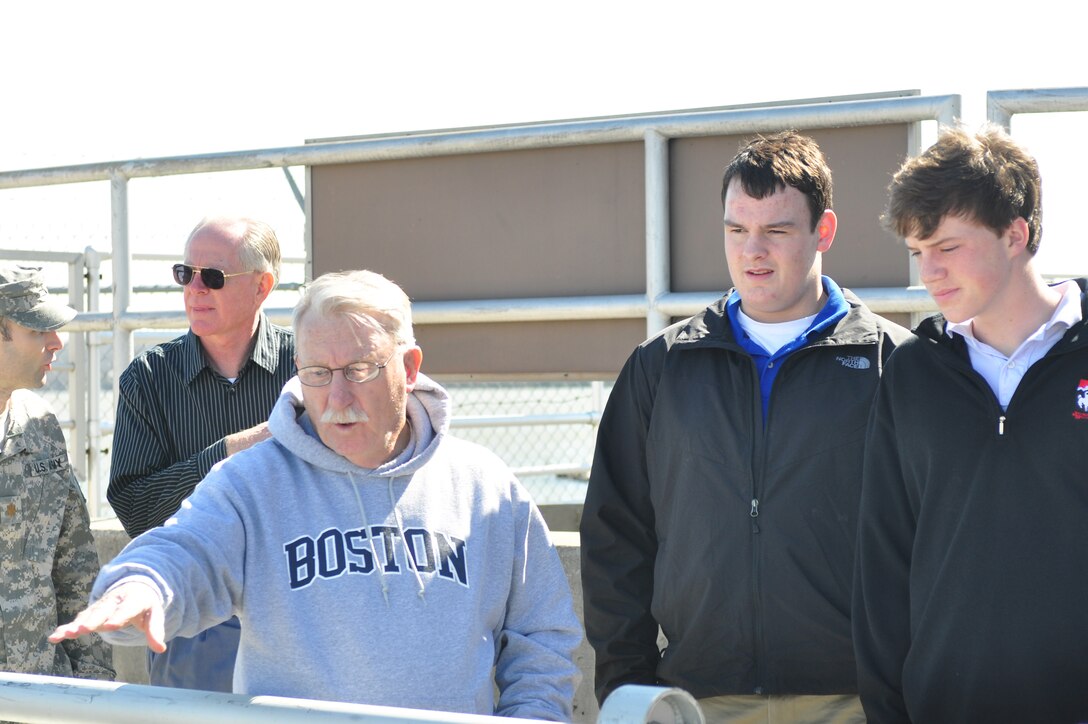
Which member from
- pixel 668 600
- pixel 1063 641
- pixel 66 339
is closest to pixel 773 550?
pixel 668 600

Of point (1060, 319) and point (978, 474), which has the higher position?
point (1060, 319)

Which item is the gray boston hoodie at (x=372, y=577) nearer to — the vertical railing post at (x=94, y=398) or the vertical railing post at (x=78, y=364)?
the vertical railing post at (x=94, y=398)

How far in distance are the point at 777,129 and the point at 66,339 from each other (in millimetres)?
4845

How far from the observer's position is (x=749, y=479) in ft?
8.67

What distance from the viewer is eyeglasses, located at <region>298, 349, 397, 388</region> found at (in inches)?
86.7

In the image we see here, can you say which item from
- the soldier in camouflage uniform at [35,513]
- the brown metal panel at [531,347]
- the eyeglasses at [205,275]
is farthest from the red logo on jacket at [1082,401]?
the soldier in camouflage uniform at [35,513]

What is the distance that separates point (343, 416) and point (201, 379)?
42.3 inches

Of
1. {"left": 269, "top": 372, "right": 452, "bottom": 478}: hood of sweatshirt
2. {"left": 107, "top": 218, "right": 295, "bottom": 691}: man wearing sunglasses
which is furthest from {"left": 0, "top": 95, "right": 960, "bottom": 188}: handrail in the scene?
{"left": 269, "top": 372, "right": 452, "bottom": 478}: hood of sweatshirt

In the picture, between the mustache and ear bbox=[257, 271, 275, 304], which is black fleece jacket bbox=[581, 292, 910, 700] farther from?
ear bbox=[257, 271, 275, 304]

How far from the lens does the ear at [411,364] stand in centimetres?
233

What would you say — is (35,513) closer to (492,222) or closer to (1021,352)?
(492,222)

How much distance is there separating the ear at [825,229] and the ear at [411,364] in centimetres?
102

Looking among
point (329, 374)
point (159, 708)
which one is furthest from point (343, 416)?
point (159, 708)

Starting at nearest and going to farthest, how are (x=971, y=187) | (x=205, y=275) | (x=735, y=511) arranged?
(x=971, y=187)
(x=735, y=511)
(x=205, y=275)
